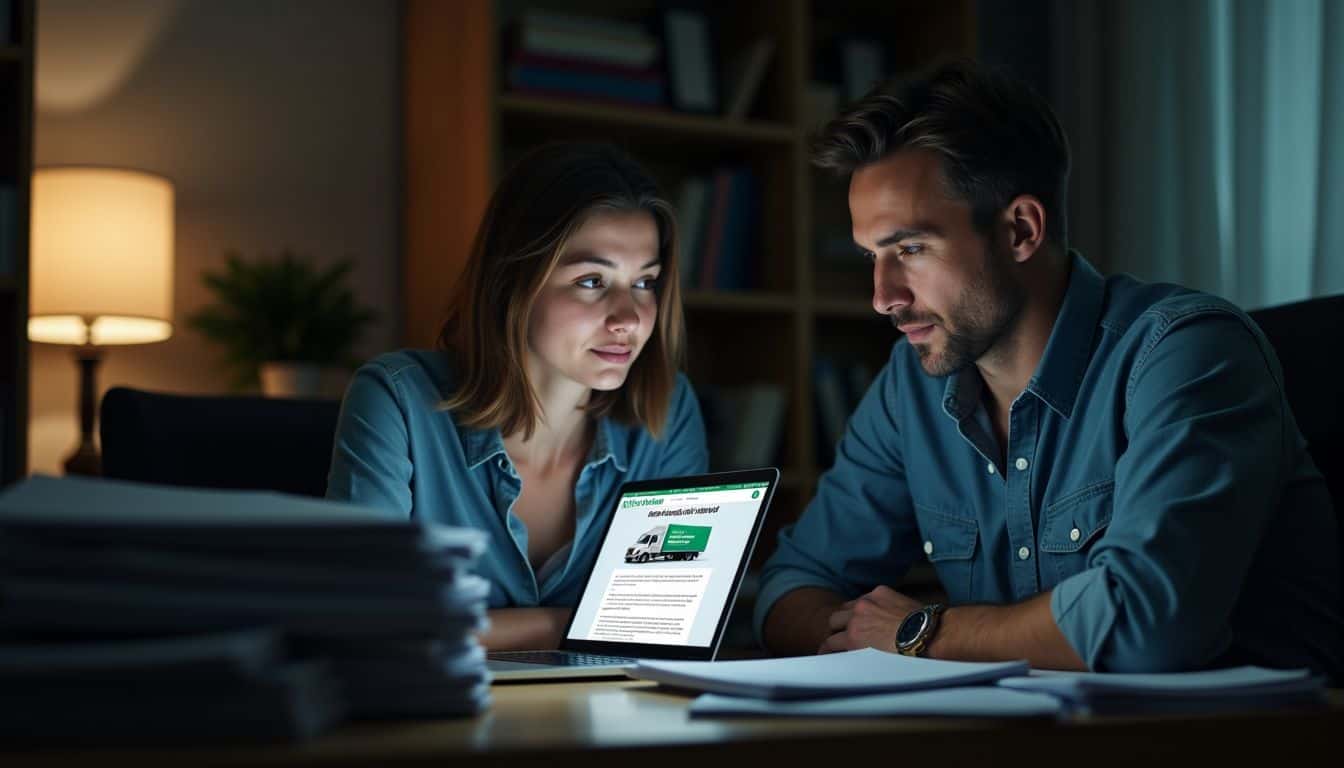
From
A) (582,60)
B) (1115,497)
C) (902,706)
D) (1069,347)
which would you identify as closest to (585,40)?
(582,60)

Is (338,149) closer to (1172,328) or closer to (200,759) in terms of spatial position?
(1172,328)

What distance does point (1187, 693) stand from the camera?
2.39 ft

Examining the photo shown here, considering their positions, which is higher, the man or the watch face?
the man

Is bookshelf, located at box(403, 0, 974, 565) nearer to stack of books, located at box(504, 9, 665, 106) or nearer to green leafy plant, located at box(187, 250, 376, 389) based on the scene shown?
stack of books, located at box(504, 9, 665, 106)

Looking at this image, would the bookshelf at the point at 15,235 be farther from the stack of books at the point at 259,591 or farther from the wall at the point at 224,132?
the stack of books at the point at 259,591

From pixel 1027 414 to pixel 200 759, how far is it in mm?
989

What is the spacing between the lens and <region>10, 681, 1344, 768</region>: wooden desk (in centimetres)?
60

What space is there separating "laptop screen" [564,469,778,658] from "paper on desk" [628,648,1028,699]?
22 cm

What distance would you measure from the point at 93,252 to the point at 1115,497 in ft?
6.64

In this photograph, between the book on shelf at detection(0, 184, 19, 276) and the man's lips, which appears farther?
the book on shelf at detection(0, 184, 19, 276)

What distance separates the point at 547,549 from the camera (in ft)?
5.24

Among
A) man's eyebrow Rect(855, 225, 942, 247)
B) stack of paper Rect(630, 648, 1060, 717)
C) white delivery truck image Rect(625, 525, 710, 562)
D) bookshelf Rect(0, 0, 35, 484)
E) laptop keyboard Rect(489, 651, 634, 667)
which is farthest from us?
bookshelf Rect(0, 0, 35, 484)

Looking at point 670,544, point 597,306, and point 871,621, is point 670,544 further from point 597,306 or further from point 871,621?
point 597,306

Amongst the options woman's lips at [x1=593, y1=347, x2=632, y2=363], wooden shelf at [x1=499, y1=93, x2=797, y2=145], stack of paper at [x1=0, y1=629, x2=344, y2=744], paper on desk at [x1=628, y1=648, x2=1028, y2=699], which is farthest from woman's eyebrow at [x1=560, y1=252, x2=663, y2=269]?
wooden shelf at [x1=499, y1=93, x2=797, y2=145]
